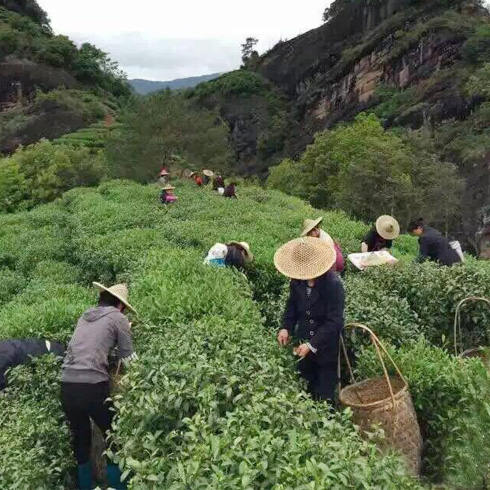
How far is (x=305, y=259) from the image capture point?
18.3ft

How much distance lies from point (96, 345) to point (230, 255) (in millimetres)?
4138

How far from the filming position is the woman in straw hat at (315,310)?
214 inches

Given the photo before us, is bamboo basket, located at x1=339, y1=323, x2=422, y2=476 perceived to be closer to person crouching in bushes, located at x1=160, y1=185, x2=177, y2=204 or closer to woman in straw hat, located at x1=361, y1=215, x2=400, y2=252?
woman in straw hat, located at x1=361, y1=215, x2=400, y2=252

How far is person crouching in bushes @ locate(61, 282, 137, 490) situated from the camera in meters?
5.02

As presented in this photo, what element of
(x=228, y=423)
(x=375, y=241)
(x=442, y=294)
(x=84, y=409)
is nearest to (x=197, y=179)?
(x=375, y=241)

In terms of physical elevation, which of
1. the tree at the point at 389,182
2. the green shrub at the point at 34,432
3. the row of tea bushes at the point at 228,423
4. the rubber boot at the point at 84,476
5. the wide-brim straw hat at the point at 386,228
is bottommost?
the tree at the point at 389,182

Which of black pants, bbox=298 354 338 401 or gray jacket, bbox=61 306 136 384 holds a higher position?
gray jacket, bbox=61 306 136 384

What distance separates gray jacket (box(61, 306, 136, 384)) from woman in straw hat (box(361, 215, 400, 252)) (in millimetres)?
5460

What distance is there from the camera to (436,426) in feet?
16.5

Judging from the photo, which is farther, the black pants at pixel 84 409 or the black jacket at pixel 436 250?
the black jacket at pixel 436 250

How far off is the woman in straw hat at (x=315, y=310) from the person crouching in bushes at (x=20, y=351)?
103 inches

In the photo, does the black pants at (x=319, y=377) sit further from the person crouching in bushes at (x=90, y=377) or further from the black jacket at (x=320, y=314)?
the person crouching in bushes at (x=90, y=377)

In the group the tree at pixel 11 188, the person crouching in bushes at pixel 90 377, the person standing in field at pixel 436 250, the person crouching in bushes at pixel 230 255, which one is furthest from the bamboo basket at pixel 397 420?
the tree at pixel 11 188

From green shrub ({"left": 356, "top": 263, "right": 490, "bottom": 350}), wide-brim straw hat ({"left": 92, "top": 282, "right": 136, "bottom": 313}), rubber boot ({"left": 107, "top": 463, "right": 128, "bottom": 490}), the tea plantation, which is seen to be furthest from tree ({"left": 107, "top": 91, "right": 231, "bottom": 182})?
rubber boot ({"left": 107, "top": 463, "right": 128, "bottom": 490})
